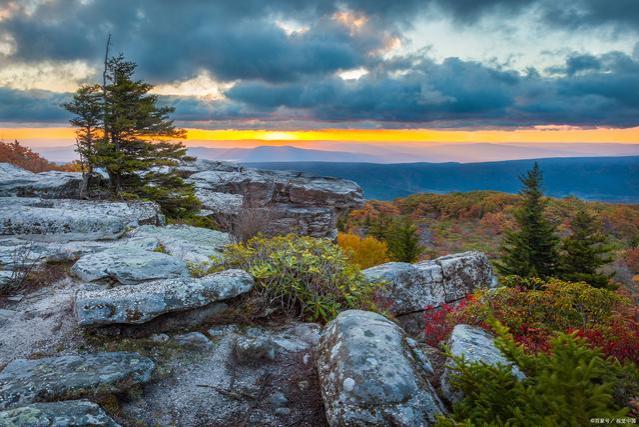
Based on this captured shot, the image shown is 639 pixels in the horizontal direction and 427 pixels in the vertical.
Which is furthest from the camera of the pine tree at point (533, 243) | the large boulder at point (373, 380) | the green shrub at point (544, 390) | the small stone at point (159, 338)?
the pine tree at point (533, 243)

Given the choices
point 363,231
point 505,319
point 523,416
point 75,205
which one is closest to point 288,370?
point 523,416

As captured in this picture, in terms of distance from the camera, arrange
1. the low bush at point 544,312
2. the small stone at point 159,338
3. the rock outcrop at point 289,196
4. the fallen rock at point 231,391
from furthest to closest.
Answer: the rock outcrop at point 289,196
the low bush at point 544,312
the small stone at point 159,338
the fallen rock at point 231,391

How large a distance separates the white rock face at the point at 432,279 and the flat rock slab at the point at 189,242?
374 cm

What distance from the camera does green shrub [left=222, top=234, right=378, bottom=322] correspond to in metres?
6.17

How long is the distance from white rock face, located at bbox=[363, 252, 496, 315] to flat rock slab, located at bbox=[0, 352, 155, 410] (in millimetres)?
6058

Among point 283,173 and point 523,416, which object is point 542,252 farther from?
point 523,416

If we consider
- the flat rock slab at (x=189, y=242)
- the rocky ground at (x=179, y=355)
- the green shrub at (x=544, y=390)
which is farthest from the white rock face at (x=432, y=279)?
the green shrub at (x=544, y=390)

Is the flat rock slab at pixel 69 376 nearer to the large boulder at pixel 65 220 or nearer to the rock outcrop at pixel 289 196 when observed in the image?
the large boulder at pixel 65 220

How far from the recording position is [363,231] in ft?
233

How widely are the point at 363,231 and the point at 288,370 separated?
66677 millimetres

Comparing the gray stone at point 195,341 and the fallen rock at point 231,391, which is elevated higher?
the gray stone at point 195,341

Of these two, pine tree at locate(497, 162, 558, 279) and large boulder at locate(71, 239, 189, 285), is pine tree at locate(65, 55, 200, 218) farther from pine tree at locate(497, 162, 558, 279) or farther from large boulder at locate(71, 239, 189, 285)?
pine tree at locate(497, 162, 558, 279)

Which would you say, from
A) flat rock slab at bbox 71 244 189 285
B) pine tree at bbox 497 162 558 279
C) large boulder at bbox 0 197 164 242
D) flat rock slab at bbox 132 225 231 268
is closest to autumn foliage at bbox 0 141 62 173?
large boulder at bbox 0 197 164 242

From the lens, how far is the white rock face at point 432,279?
1003 cm
